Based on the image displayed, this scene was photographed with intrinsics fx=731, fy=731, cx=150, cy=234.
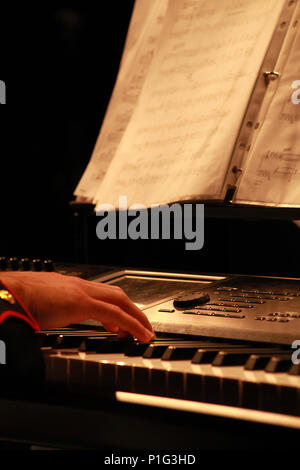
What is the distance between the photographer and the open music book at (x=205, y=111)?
4.66 ft

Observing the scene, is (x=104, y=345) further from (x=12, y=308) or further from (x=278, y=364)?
(x=278, y=364)

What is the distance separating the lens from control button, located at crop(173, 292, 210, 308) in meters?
1.24

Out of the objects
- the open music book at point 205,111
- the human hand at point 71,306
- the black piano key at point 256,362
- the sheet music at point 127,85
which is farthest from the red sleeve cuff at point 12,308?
the sheet music at point 127,85

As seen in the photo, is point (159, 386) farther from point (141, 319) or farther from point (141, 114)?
Answer: point (141, 114)

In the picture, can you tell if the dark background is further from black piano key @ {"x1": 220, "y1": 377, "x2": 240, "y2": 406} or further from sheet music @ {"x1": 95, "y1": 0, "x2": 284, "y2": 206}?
black piano key @ {"x1": 220, "y1": 377, "x2": 240, "y2": 406}

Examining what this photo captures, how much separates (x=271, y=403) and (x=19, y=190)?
1.18 meters

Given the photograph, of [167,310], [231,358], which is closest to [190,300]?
[167,310]

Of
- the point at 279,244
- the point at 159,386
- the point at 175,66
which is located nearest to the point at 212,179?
the point at 279,244

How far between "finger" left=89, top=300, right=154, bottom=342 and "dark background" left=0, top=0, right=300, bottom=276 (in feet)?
2.12

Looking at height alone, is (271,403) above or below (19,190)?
above

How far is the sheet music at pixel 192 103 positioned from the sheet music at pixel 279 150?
0.05 m

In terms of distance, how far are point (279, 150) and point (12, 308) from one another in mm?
618

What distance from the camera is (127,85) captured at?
71.1 inches

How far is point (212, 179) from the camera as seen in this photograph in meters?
1.44
